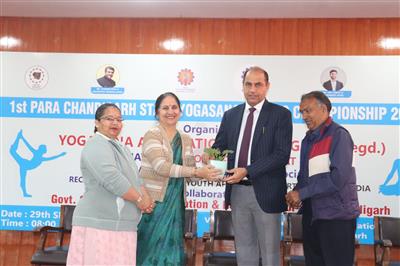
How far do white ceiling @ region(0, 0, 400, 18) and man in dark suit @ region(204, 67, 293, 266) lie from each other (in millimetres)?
1816

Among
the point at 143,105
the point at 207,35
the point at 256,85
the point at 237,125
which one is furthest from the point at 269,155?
the point at 207,35

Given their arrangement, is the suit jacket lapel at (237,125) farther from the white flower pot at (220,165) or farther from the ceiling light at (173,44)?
the ceiling light at (173,44)

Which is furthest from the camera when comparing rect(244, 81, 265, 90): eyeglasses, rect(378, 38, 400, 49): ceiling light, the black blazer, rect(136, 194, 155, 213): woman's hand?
rect(378, 38, 400, 49): ceiling light

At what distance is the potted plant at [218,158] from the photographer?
2.80 metres

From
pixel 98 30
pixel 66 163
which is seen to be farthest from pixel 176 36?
pixel 66 163

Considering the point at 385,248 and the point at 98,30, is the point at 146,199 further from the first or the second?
the point at 98,30

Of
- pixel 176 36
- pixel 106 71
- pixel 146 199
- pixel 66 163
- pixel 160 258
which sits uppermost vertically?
pixel 176 36

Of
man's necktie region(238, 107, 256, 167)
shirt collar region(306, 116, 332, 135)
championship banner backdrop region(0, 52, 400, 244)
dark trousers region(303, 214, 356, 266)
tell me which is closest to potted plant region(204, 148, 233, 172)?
man's necktie region(238, 107, 256, 167)

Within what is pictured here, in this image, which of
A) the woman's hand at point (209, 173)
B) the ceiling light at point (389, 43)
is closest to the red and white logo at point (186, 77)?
the ceiling light at point (389, 43)

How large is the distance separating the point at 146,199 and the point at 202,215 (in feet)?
6.70

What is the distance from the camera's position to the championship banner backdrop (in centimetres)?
463

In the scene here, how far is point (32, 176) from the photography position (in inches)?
191

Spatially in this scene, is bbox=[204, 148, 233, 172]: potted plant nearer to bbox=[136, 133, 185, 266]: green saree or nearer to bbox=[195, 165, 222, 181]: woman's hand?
bbox=[195, 165, 222, 181]: woman's hand

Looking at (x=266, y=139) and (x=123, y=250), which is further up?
(x=266, y=139)
